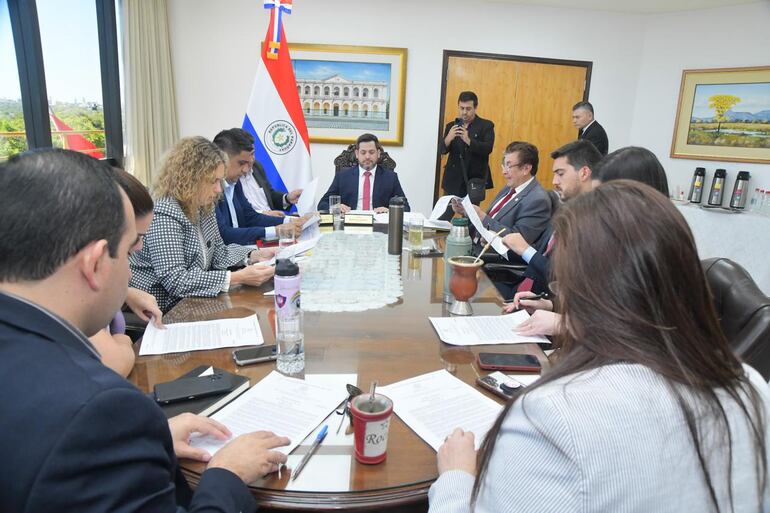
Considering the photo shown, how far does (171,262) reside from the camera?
1.74m

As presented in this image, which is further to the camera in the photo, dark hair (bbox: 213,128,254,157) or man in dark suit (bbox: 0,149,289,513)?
dark hair (bbox: 213,128,254,157)

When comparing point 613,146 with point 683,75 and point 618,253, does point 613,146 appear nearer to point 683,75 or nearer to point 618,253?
point 683,75

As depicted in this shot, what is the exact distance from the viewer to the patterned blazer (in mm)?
1712

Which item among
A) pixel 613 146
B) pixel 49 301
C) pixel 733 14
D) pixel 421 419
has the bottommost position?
pixel 421 419

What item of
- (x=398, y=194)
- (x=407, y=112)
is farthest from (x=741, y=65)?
(x=398, y=194)

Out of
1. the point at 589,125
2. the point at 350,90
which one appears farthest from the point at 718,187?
the point at 350,90

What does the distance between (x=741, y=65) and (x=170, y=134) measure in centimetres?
Result: 531

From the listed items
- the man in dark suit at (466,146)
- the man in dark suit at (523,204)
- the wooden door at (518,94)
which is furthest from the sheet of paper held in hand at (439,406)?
the wooden door at (518,94)

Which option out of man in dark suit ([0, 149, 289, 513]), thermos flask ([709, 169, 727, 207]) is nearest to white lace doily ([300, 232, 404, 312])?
man in dark suit ([0, 149, 289, 513])

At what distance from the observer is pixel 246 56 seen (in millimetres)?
4664

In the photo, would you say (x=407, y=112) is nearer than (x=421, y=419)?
No

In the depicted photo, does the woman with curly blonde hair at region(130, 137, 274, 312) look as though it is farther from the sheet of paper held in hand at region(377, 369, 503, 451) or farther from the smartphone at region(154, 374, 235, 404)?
the sheet of paper held in hand at region(377, 369, 503, 451)

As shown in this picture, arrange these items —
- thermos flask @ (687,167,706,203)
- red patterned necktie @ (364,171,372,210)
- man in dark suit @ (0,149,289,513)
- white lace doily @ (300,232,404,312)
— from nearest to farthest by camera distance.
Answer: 1. man in dark suit @ (0,149,289,513)
2. white lace doily @ (300,232,404,312)
3. red patterned necktie @ (364,171,372,210)
4. thermos flask @ (687,167,706,203)

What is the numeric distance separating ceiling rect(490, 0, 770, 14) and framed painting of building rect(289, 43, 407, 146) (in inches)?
51.5
